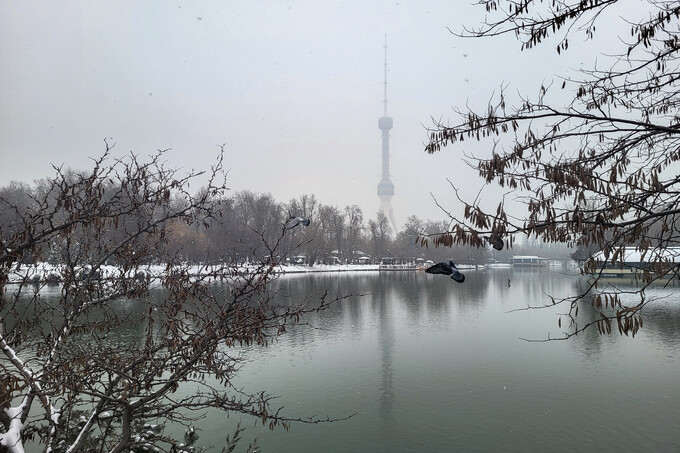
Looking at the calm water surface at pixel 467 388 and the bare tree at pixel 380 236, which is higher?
the bare tree at pixel 380 236

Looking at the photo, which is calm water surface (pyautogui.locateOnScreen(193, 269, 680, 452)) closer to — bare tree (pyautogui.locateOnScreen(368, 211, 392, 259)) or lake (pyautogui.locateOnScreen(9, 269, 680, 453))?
lake (pyautogui.locateOnScreen(9, 269, 680, 453))

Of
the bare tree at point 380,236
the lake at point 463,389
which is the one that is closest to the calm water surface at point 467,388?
the lake at point 463,389

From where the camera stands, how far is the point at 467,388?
13078mm

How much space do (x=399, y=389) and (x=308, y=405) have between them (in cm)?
296

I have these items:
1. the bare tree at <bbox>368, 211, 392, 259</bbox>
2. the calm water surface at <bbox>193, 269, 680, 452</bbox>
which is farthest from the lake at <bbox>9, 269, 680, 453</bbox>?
the bare tree at <bbox>368, 211, 392, 259</bbox>

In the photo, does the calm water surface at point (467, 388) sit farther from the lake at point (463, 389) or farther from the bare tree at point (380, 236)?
the bare tree at point (380, 236)

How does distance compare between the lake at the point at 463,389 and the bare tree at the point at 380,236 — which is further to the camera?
the bare tree at the point at 380,236

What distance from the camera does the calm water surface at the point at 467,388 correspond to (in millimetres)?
9852

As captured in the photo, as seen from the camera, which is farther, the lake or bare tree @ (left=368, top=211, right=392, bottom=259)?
bare tree @ (left=368, top=211, right=392, bottom=259)

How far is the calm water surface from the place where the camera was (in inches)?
388

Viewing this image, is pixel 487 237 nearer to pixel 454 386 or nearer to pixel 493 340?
pixel 454 386

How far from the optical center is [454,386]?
43.4 feet

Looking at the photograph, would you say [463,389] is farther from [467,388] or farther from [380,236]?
[380,236]

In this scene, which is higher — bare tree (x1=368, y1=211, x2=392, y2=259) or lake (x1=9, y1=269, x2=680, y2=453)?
bare tree (x1=368, y1=211, x2=392, y2=259)
